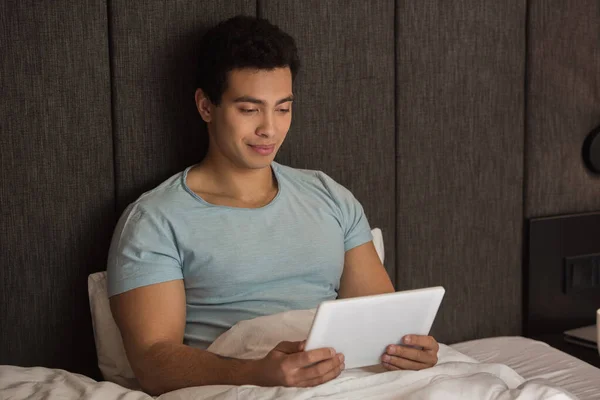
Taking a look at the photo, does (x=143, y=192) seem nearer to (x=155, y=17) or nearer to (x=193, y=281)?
(x=193, y=281)

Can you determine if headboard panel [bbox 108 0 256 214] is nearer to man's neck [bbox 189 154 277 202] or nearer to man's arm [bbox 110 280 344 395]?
man's neck [bbox 189 154 277 202]

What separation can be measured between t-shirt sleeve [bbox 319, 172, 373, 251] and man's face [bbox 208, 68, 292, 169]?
8.2 inches

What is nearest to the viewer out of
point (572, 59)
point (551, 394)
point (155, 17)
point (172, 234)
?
point (551, 394)

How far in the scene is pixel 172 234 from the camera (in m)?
1.68

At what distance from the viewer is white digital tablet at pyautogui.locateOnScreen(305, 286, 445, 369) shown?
142 cm

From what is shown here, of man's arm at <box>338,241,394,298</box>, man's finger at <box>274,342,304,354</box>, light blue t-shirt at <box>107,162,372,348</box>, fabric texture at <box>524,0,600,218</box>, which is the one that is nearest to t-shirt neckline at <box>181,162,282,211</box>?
light blue t-shirt at <box>107,162,372,348</box>

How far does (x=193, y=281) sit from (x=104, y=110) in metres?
0.43

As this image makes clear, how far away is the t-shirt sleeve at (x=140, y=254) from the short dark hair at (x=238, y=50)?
0.31m

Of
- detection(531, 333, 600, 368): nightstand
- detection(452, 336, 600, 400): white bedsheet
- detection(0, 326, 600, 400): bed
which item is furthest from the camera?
detection(531, 333, 600, 368): nightstand

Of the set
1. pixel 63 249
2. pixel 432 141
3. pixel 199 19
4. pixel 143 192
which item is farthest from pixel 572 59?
pixel 63 249

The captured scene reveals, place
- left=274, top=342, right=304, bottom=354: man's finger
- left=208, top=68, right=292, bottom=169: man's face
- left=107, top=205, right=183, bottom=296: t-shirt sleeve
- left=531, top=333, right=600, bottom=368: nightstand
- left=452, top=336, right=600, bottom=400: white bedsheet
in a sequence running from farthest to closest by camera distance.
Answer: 1. left=531, top=333, right=600, bottom=368: nightstand
2. left=452, top=336, right=600, bottom=400: white bedsheet
3. left=208, top=68, right=292, bottom=169: man's face
4. left=107, top=205, right=183, bottom=296: t-shirt sleeve
5. left=274, top=342, right=304, bottom=354: man's finger

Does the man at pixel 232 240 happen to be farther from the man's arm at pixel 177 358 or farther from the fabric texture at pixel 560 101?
the fabric texture at pixel 560 101

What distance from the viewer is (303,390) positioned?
1419mm

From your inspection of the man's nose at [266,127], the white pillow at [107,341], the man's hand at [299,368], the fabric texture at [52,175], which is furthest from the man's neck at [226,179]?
the man's hand at [299,368]
